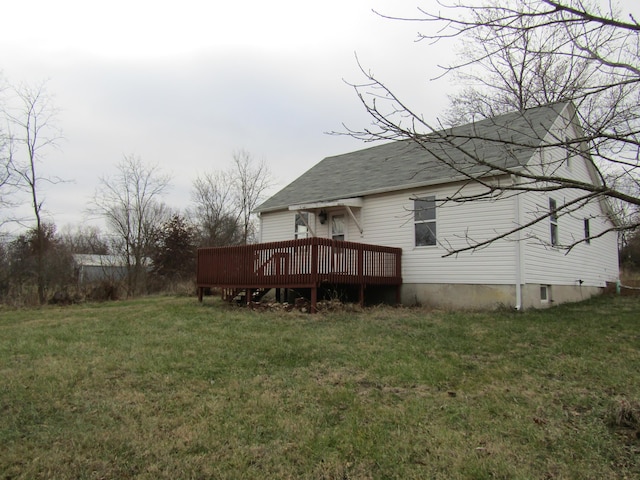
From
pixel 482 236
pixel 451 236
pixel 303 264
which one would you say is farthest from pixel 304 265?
pixel 482 236

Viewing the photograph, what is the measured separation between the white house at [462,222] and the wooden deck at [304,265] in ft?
3.41

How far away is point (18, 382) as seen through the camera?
17.0ft

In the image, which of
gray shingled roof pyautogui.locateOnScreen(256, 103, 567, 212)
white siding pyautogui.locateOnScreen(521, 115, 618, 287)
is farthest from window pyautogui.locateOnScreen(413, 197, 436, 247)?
white siding pyautogui.locateOnScreen(521, 115, 618, 287)

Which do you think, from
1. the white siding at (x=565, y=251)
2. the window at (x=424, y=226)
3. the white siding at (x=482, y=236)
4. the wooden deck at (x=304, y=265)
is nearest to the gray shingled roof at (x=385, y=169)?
the white siding at (x=482, y=236)

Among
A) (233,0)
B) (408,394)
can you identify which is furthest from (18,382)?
(233,0)

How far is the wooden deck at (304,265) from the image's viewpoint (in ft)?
34.0

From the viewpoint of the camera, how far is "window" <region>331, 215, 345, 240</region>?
13867mm

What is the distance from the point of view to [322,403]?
175 inches

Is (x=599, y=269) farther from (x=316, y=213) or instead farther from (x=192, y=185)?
(x=192, y=185)

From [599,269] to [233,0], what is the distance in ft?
51.0

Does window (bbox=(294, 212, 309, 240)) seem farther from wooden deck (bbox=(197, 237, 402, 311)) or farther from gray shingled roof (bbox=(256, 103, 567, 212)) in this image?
wooden deck (bbox=(197, 237, 402, 311))

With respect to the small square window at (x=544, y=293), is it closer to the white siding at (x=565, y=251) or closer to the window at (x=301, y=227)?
the white siding at (x=565, y=251)

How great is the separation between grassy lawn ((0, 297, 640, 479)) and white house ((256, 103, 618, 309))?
2762 mm

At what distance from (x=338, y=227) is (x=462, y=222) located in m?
4.03
